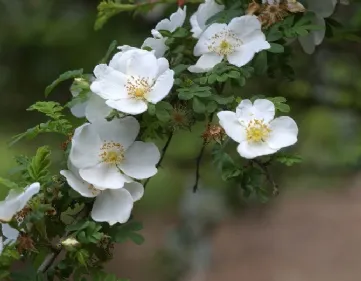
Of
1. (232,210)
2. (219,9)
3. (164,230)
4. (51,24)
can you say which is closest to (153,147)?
(219,9)

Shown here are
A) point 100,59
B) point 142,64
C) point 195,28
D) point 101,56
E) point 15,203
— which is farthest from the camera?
point 101,56

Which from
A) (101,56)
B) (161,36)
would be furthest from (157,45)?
(101,56)

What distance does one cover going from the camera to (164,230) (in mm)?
2900

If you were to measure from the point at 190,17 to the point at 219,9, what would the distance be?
0.15 ft

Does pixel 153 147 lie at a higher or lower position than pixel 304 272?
higher

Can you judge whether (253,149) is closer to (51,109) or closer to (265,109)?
(265,109)

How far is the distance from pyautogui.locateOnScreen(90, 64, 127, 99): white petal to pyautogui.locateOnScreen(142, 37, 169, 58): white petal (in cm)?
7

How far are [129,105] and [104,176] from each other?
67mm

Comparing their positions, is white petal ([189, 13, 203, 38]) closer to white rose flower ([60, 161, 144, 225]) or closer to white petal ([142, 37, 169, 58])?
white petal ([142, 37, 169, 58])

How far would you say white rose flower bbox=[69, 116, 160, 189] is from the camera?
2.08 ft

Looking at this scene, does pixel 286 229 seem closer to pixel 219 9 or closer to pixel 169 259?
pixel 169 259

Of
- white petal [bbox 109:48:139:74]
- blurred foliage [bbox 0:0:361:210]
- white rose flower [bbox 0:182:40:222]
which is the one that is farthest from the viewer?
blurred foliage [bbox 0:0:361:210]

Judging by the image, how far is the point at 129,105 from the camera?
0.65 meters

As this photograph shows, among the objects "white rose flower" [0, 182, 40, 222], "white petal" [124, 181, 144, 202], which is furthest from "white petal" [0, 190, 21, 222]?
"white petal" [124, 181, 144, 202]
